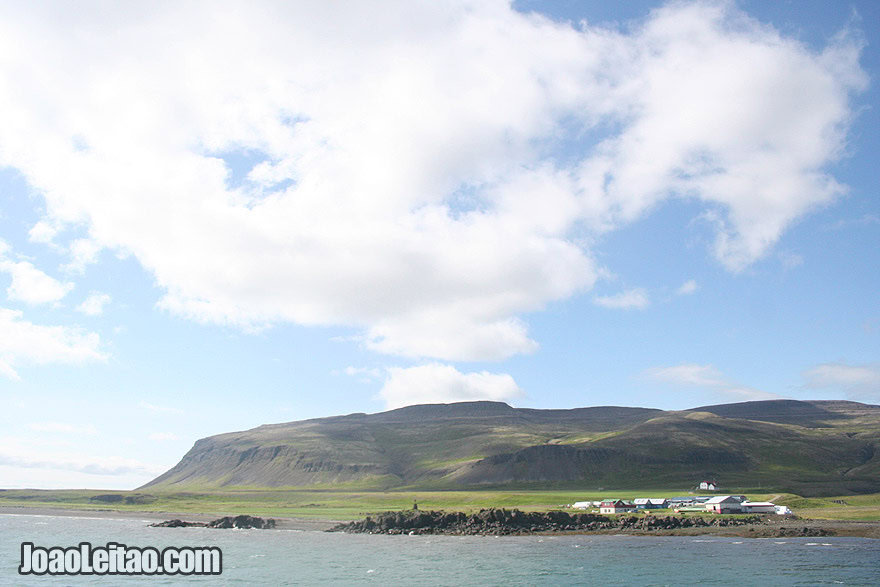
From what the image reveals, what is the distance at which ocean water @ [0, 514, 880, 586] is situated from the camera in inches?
2675

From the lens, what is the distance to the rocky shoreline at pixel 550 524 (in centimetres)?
11706

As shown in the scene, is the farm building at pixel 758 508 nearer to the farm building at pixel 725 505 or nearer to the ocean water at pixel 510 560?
the farm building at pixel 725 505

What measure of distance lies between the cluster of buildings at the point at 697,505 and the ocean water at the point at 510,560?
41261 millimetres

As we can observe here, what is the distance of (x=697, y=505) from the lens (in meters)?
151

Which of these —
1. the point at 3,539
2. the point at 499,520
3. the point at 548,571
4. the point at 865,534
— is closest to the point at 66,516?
the point at 3,539

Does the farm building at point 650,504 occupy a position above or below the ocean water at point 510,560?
below

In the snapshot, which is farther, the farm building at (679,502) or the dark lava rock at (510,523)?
the farm building at (679,502)

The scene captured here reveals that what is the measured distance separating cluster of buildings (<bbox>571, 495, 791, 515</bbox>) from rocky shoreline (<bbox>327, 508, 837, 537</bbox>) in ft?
36.4

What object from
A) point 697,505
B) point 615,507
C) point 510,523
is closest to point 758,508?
point 697,505

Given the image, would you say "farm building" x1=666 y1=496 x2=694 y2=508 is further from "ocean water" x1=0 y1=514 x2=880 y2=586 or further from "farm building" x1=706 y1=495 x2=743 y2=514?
"ocean water" x1=0 y1=514 x2=880 y2=586

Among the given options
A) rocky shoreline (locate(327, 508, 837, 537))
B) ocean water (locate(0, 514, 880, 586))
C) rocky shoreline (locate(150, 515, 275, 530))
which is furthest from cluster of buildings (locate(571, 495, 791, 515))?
rocky shoreline (locate(150, 515, 275, 530))

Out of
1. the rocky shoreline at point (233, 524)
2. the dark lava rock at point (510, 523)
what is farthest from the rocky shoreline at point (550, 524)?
the rocky shoreline at point (233, 524)

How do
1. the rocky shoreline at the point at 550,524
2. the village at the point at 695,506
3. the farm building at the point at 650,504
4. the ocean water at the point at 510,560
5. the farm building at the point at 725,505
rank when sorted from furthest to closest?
the farm building at the point at 650,504 < the village at the point at 695,506 < the farm building at the point at 725,505 < the rocky shoreline at the point at 550,524 < the ocean water at the point at 510,560

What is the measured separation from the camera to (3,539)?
4508 inches
